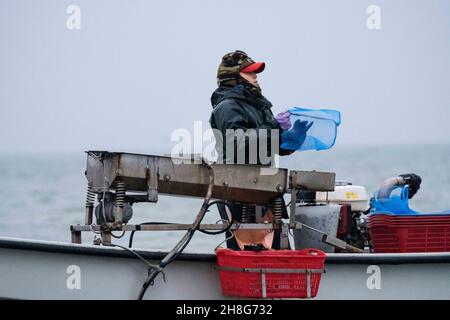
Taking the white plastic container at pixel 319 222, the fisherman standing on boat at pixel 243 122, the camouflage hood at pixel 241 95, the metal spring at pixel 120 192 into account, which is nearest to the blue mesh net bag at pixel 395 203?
the white plastic container at pixel 319 222

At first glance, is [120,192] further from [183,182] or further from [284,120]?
[284,120]

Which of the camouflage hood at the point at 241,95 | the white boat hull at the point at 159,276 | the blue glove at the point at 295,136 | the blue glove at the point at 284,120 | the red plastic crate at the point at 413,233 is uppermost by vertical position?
the camouflage hood at the point at 241,95

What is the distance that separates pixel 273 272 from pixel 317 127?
47.8 inches

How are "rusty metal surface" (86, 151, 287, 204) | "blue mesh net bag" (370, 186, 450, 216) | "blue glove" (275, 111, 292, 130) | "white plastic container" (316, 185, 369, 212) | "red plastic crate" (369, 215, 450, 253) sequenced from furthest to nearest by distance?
"white plastic container" (316, 185, 369, 212) → "blue mesh net bag" (370, 186, 450, 216) → "red plastic crate" (369, 215, 450, 253) → "blue glove" (275, 111, 292, 130) → "rusty metal surface" (86, 151, 287, 204)

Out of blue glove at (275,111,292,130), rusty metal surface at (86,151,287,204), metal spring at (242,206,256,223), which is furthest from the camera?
blue glove at (275,111,292,130)

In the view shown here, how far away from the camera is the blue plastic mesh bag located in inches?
340

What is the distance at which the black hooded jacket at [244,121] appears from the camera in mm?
8281

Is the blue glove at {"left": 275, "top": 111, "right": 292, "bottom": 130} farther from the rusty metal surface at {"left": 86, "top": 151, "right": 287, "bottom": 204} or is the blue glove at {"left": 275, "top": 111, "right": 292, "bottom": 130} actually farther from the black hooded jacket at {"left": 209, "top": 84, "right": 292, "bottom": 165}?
the rusty metal surface at {"left": 86, "top": 151, "right": 287, "bottom": 204}

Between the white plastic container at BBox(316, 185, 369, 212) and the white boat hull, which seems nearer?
the white boat hull

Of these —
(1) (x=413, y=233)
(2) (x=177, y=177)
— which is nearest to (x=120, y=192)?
(2) (x=177, y=177)

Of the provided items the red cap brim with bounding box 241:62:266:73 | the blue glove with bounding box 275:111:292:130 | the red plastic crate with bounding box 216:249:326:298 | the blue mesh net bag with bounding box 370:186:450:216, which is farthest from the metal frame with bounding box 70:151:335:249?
the red cap brim with bounding box 241:62:266:73

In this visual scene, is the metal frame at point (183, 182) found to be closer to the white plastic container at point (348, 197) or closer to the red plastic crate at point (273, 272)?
the red plastic crate at point (273, 272)

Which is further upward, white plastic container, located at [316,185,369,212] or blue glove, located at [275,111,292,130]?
blue glove, located at [275,111,292,130]

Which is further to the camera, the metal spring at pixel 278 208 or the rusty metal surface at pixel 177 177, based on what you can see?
the metal spring at pixel 278 208
